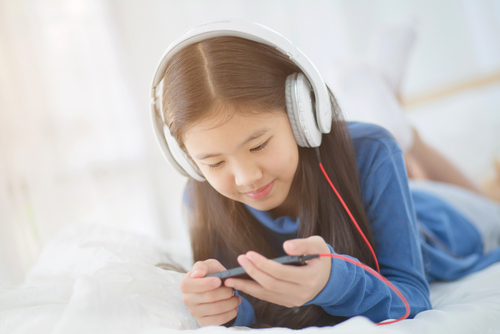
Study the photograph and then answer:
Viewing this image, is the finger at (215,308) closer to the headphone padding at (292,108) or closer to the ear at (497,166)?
the headphone padding at (292,108)

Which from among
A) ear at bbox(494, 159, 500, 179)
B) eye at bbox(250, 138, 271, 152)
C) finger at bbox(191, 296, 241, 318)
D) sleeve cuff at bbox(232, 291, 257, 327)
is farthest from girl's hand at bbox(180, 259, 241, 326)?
ear at bbox(494, 159, 500, 179)

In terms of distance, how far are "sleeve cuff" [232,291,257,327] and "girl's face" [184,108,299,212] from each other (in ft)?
0.70

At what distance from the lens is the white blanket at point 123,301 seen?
1.58 feet

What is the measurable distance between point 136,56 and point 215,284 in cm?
222

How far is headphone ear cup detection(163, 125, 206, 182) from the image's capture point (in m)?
0.70

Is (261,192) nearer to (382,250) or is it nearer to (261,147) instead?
(261,147)

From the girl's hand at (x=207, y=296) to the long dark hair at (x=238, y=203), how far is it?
19 cm

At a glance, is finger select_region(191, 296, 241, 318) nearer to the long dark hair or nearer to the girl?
the girl

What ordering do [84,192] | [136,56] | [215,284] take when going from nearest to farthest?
[215,284]
[84,192]
[136,56]

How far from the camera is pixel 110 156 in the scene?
7.15 feet

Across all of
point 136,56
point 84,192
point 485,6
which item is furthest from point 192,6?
point 485,6

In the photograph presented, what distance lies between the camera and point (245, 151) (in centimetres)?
63

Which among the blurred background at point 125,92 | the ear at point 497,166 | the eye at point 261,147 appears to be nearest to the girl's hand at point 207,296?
the eye at point 261,147

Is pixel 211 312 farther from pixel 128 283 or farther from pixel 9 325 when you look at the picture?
pixel 9 325
